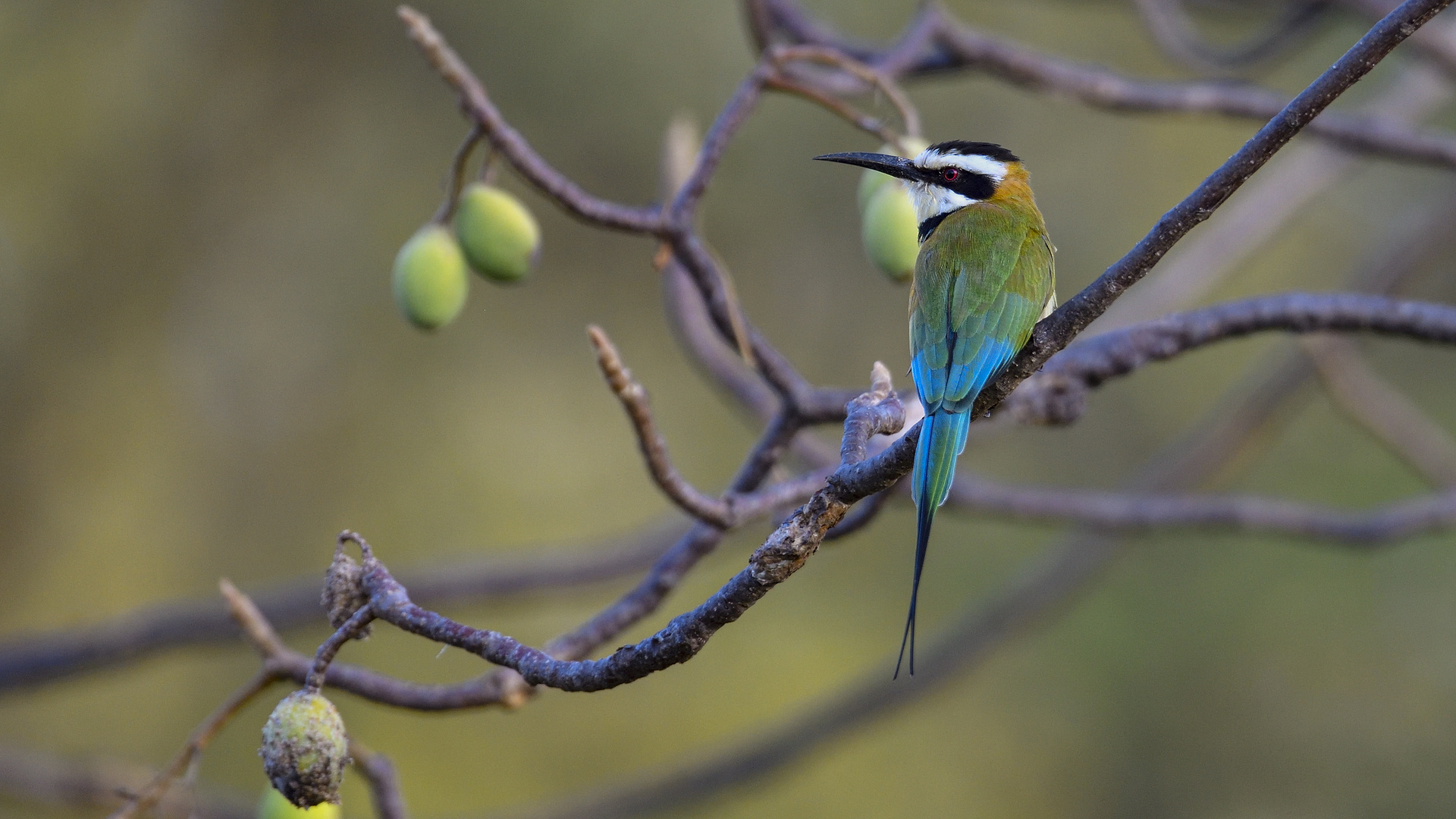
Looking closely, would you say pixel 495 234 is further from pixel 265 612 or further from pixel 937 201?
pixel 265 612

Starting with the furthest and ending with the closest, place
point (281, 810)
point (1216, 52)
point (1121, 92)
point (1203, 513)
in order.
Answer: point (1216, 52), point (1203, 513), point (1121, 92), point (281, 810)

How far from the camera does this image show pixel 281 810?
1.68m

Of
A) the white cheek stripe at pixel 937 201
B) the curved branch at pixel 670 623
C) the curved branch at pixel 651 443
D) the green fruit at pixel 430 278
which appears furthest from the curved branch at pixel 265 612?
the curved branch at pixel 670 623

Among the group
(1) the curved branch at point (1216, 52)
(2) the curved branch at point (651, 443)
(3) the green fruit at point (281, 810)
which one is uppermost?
(1) the curved branch at point (1216, 52)

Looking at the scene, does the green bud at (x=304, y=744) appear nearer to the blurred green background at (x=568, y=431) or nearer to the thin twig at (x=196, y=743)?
the thin twig at (x=196, y=743)

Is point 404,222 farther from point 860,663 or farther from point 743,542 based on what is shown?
point 860,663

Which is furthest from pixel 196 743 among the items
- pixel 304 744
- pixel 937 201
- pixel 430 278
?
pixel 937 201

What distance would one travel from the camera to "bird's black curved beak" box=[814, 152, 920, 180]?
2.10m

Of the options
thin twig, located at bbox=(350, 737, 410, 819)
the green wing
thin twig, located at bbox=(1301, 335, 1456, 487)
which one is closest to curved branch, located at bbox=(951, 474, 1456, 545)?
thin twig, located at bbox=(1301, 335, 1456, 487)

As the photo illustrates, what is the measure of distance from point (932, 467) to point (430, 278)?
86 cm

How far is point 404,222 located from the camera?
532cm

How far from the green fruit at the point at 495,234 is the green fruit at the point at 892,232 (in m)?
0.51

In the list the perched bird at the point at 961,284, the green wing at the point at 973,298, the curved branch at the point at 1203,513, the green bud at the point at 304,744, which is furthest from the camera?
the curved branch at the point at 1203,513

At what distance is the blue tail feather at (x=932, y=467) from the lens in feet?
4.84
